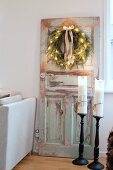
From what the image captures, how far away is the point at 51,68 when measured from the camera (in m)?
3.44

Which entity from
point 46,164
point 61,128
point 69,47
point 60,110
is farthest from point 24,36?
point 46,164

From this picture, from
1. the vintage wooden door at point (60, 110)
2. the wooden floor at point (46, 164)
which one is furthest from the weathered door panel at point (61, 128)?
the wooden floor at point (46, 164)

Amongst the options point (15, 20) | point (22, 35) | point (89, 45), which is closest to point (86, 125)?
point (89, 45)

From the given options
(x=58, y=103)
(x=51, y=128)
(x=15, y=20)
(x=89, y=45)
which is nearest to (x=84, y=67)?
(x=89, y=45)

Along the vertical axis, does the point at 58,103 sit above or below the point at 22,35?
below

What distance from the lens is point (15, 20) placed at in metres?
3.62

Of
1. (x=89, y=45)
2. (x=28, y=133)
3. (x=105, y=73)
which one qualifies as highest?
(x=89, y=45)

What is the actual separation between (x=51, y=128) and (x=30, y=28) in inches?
56.9

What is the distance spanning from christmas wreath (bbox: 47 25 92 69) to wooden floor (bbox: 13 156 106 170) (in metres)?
1.24

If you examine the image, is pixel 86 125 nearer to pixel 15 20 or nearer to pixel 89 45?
pixel 89 45

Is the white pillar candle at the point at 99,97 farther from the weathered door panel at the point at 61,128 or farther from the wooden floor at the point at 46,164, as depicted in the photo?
the wooden floor at the point at 46,164

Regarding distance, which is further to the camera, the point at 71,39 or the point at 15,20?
the point at 15,20

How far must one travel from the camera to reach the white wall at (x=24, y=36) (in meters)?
3.51

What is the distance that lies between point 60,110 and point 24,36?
1180mm
